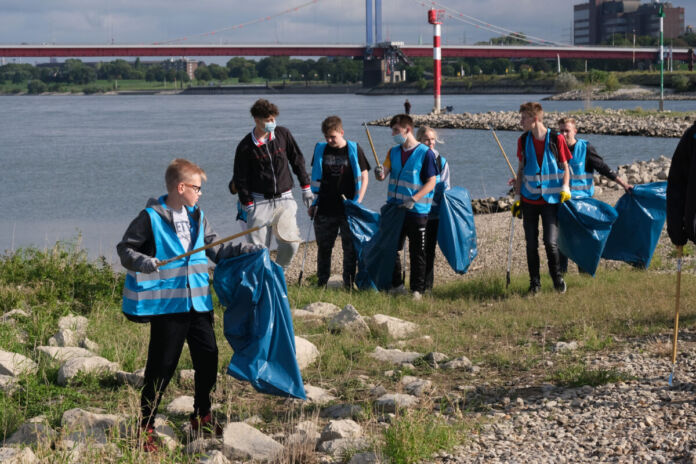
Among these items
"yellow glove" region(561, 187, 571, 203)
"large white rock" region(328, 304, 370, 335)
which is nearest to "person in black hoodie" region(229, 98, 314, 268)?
"large white rock" region(328, 304, 370, 335)

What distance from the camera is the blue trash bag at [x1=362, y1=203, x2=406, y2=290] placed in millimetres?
7695

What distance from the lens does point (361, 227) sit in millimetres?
7898

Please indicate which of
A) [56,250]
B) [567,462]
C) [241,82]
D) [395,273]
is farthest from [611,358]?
[241,82]

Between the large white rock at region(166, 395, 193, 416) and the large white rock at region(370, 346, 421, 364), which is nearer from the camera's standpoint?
the large white rock at region(166, 395, 193, 416)

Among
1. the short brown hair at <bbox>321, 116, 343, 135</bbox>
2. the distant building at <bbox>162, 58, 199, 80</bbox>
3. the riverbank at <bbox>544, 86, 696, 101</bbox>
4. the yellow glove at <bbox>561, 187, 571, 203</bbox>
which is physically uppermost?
the distant building at <bbox>162, 58, 199, 80</bbox>

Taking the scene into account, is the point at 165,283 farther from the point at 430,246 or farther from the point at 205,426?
the point at 430,246

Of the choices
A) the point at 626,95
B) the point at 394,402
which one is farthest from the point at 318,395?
the point at 626,95

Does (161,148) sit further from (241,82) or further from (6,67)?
(6,67)

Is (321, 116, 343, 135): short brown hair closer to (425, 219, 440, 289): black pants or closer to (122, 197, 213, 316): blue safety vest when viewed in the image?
(425, 219, 440, 289): black pants

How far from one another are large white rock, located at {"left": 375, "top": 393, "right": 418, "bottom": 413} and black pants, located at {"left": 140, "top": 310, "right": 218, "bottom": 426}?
92 centimetres

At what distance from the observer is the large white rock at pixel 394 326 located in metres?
6.29

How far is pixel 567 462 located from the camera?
3.83 m

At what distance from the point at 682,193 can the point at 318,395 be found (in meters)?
2.26

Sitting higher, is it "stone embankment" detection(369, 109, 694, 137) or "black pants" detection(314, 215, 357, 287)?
"stone embankment" detection(369, 109, 694, 137)
